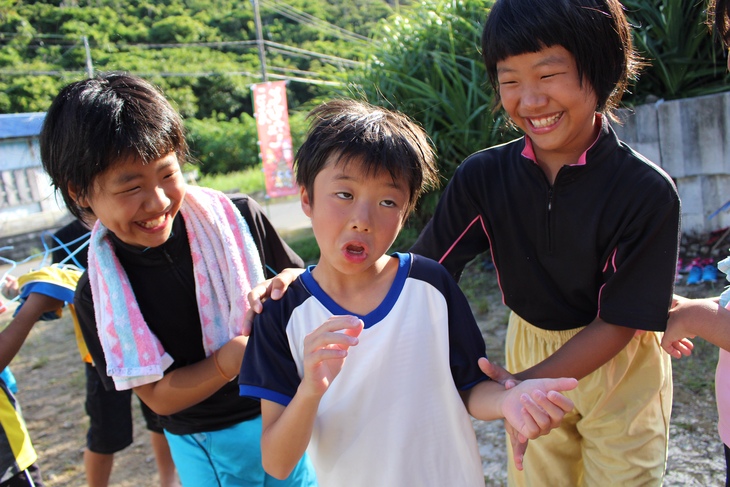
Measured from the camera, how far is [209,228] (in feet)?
5.98

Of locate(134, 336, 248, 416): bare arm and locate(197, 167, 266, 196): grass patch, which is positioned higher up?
locate(134, 336, 248, 416): bare arm

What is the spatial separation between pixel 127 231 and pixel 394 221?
750 millimetres

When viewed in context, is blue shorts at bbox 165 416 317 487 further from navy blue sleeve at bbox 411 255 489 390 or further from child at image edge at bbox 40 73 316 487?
navy blue sleeve at bbox 411 255 489 390

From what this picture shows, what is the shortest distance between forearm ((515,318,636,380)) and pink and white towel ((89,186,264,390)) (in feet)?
2.69

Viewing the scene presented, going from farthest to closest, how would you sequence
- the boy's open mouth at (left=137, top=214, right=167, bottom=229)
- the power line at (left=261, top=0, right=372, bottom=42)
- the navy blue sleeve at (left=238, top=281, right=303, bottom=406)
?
1. the power line at (left=261, top=0, right=372, bottom=42)
2. the boy's open mouth at (left=137, top=214, right=167, bottom=229)
3. the navy blue sleeve at (left=238, top=281, right=303, bottom=406)

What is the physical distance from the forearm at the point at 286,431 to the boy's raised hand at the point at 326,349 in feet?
0.12

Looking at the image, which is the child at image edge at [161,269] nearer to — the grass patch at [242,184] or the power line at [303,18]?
the grass patch at [242,184]

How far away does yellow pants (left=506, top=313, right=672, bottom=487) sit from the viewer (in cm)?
169

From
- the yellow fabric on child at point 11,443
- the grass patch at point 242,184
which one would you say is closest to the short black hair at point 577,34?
the yellow fabric on child at point 11,443

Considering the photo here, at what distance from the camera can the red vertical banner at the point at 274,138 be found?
11.2 m

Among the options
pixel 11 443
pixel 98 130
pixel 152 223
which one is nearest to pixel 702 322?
pixel 152 223

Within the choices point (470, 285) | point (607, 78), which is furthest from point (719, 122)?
point (607, 78)

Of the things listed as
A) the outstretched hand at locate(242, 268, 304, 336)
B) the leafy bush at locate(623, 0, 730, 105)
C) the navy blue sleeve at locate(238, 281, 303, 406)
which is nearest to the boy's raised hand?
the navy blue sleeve at locate(238, 281, 303, 406)

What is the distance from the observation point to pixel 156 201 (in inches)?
63.2
